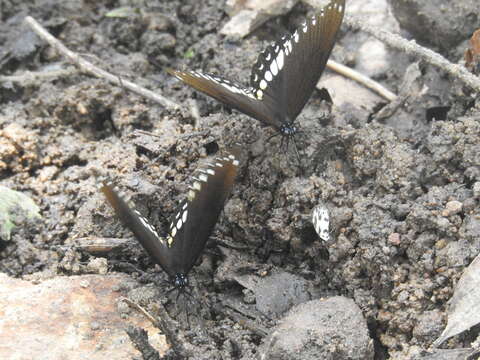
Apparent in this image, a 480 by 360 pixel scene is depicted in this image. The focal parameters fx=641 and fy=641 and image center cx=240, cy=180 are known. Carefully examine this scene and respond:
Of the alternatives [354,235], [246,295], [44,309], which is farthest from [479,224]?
[44,309]

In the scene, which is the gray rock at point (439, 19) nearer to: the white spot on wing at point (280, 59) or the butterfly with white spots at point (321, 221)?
the white spot on wing at point (280, 59)

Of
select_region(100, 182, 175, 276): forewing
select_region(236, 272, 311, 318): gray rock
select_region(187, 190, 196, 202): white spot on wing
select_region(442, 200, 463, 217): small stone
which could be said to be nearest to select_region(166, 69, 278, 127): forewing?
Result: select_region(187, 190, 196, 202): white spot on wing

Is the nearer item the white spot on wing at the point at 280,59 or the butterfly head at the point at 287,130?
the butterfly head at the point at 287,130

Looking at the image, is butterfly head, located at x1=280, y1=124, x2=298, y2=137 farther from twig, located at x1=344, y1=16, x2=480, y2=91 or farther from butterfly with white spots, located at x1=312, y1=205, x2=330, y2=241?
twig, located at x1=344, y1=16, x2=480, y2=91

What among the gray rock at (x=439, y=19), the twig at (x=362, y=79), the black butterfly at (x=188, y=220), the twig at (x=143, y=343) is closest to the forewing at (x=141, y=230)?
the black butterfly at (x=188, y=220)

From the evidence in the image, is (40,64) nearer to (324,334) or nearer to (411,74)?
(411,74)
